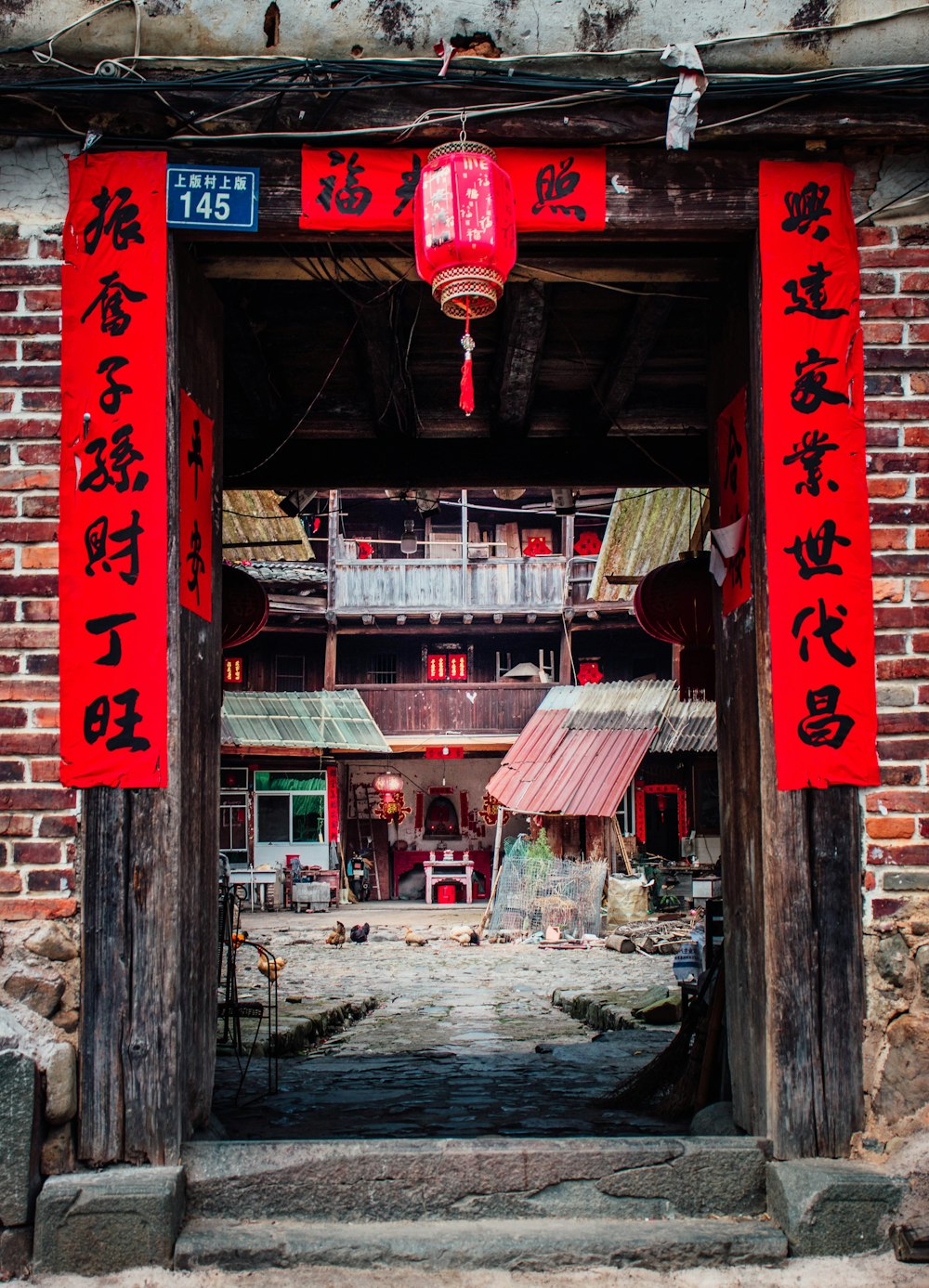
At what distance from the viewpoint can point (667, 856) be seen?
→ 1024 inches

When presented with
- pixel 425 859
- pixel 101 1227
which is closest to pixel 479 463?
pixel 101 1227

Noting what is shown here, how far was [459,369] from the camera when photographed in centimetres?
657

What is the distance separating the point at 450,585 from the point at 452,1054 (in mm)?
20401

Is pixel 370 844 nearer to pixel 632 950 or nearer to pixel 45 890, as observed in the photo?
pixel 632 950

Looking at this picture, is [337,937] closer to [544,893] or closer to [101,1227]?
[544,893]

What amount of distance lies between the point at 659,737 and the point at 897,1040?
18.3 m

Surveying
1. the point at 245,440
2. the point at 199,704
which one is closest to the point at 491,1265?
the point at 199,704

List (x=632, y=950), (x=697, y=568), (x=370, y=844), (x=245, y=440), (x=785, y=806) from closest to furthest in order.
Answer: (x=785, y=806)
(x=697, y=568)
(x=245, y=440)
(x=632, y=950)
(x=370, y=844)

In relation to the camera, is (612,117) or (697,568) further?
(697,568)

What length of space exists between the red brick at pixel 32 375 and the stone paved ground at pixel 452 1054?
332 centimetres

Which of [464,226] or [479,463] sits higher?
[479,463]

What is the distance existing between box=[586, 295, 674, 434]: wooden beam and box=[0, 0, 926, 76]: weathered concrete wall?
1.26 metres

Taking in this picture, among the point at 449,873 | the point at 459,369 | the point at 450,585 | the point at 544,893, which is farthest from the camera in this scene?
the point at 450,585

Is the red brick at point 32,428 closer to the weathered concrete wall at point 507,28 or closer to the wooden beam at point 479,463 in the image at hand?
the weathered concrete wall at point 507,28
